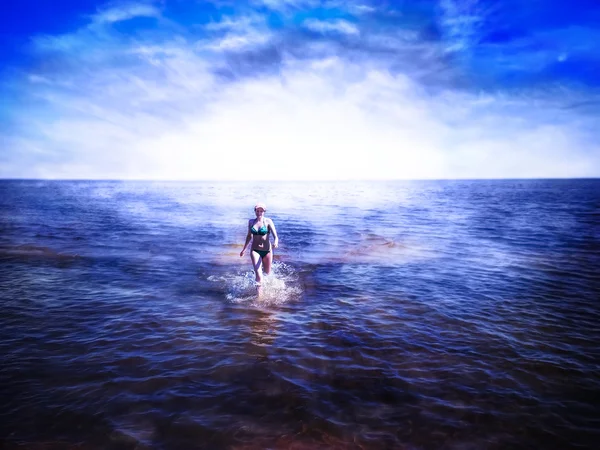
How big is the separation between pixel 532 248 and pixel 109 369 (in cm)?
2250

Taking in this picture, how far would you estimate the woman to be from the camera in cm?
1083

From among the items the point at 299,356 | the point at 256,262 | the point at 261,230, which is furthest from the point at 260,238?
the point at 299,356

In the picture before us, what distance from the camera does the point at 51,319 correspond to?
29.3 ft

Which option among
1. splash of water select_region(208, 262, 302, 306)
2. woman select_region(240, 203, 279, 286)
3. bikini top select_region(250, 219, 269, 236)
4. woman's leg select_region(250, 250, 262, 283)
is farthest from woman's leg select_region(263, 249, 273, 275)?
bikini top select_region(250, 219, 269, 236)

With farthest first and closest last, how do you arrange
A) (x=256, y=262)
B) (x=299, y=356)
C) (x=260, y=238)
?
1. (x=256, y=262)
2. (x=260, y=238)
3. (x=299, y=356)

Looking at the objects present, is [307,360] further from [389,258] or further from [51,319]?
[389,258]

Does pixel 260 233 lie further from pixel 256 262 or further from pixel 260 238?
pixel 256 262

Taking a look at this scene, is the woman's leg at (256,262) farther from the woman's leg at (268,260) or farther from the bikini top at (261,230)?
the bikini top at (261,230)

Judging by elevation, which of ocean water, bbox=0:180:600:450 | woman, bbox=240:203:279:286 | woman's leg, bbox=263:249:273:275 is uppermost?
woman, bbox=240:203:279:286

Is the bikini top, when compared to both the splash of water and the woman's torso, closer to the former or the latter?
the woman's torso

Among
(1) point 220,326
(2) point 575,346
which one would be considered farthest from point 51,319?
(2) point 575,346

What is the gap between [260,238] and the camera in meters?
11.0

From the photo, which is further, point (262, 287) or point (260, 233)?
point (262, 287)

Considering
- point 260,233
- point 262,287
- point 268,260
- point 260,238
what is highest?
point 260,233
